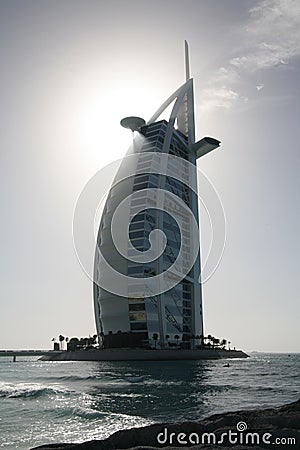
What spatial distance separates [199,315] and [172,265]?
54.3ft

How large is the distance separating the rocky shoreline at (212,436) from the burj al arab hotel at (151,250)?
3496 inches

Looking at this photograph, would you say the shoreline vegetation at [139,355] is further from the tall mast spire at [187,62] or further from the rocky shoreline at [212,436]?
the tall mast spire at [187,62]

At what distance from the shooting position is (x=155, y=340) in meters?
101

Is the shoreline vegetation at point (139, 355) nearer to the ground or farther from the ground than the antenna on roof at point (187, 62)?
nearer to the ground

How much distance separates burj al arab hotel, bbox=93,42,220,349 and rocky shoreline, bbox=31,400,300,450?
3496 inches

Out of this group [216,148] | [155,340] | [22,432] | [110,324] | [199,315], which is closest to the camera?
[22,432]

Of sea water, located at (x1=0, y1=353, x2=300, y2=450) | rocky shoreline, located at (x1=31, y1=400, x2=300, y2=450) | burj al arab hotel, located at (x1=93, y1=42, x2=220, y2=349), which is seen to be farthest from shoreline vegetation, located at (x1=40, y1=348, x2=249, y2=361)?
rocky shoreline, located at (x1=31, y1=400, x2=300, y2=450)

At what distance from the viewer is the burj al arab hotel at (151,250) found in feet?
338

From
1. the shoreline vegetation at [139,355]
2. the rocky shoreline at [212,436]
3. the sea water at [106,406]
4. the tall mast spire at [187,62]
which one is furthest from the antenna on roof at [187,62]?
the rocky shoreline at [212,436]

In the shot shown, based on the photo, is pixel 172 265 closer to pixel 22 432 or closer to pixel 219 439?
pixel 22 432

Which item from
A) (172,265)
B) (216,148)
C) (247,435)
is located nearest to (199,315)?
(172,265)

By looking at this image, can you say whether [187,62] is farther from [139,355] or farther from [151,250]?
[139,355]

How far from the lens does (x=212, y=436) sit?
468 inches

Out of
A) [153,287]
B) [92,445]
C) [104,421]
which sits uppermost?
[153,287]
